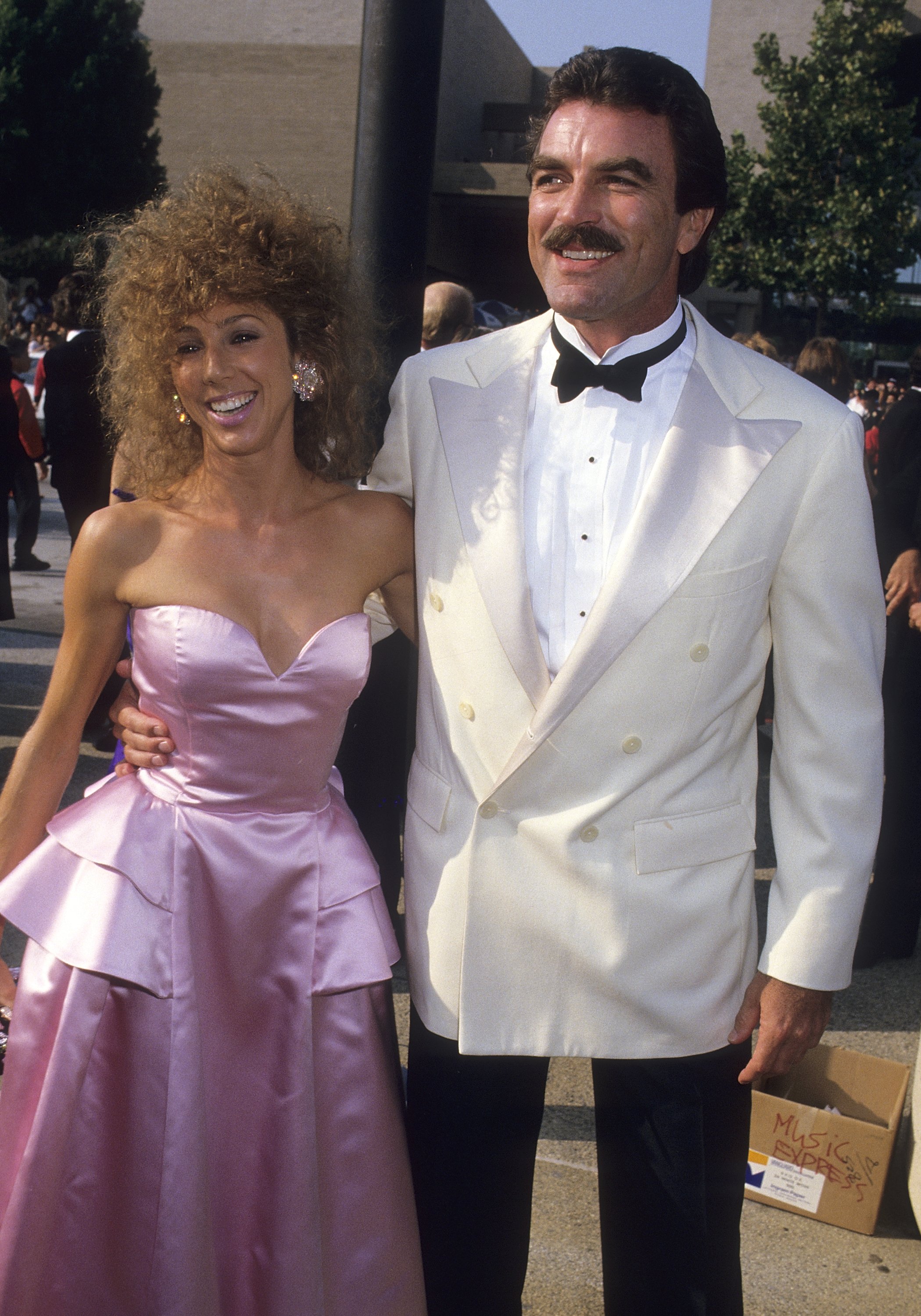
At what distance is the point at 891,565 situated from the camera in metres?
3.99

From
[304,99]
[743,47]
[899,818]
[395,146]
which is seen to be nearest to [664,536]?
[395,146]

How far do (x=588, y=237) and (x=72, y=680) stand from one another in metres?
1.11

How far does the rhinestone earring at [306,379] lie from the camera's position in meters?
2.21

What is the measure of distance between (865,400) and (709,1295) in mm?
17274

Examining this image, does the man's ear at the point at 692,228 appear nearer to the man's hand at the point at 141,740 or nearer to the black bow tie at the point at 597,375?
the black bow tie at the point at 597,375

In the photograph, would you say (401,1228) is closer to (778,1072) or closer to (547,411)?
(778,1072)

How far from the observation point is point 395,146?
264cm

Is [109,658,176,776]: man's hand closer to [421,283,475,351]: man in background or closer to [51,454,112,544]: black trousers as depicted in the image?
[421,283,475,351]: man in background

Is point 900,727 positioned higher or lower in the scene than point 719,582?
lower

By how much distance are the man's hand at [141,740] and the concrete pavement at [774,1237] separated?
141 cm

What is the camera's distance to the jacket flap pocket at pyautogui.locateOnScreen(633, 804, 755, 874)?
1820 mm

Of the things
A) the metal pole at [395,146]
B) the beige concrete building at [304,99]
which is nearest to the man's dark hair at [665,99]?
the metal pole at [395,146]

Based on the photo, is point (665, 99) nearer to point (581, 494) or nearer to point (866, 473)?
point (581, 494)

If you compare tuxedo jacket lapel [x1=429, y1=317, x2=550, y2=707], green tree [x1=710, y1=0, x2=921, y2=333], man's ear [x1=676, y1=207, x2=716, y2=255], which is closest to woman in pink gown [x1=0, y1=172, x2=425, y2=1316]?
tuxedo jacket lapel [x1=429, y1=317, x2=550, y2=707]
